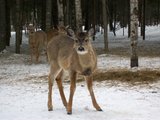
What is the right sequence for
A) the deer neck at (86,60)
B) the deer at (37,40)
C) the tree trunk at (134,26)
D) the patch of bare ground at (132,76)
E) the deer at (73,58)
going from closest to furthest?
the deer at (73,58), the deer neck at (86,60), the patch of bare ground at (132,76), the tree trunk at (134,26), the deer at (37,40)

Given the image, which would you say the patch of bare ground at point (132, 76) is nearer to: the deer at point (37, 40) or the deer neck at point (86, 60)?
Result: the deer neck at point (86, 60)

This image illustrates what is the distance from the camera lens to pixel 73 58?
26.2 feet

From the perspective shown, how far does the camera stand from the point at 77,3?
17422mm

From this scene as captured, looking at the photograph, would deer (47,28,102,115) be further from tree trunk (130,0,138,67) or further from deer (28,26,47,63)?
deer (28,26,47,63)

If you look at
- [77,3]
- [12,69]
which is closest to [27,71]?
[12,69]

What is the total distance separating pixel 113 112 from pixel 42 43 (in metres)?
11.6

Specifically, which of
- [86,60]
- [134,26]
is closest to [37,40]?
[134,26]

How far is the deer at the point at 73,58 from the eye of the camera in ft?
25.1

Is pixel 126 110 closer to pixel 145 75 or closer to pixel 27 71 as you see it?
pixel 145 75

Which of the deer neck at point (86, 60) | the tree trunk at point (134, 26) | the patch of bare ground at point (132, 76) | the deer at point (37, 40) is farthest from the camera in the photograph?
the deer at point (37, 40)

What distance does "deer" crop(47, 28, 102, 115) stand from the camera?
25.1 ft

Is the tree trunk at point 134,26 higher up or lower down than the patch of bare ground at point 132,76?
higher up

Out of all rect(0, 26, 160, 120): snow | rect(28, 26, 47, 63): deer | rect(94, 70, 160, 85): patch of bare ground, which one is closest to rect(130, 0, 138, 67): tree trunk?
rect(94, 70, 160, 85): patch of bare ground

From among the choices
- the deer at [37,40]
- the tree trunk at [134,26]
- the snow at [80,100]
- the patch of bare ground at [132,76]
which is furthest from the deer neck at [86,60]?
the deer at [37,40]
